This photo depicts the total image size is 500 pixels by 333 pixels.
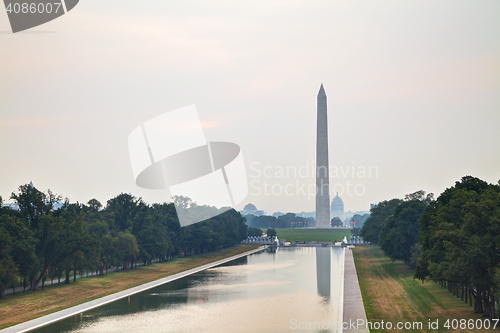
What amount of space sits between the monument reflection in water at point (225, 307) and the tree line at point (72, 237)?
10.6 metres

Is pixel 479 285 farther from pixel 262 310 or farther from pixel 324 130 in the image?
pixel 324 130

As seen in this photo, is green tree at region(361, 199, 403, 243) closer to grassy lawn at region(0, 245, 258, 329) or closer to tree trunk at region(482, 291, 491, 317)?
grassy lawn at region(0, 245, 258, 329)

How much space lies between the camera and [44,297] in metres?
52.4

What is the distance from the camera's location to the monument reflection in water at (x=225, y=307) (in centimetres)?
3872

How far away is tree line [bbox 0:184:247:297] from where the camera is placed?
54.0 meters

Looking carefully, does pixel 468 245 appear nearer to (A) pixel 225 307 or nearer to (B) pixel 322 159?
(A) pixel 225 307

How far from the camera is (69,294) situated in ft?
179

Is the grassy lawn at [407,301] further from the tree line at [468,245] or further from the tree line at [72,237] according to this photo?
the tree line at [72,237]

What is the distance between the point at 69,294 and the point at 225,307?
17808mm

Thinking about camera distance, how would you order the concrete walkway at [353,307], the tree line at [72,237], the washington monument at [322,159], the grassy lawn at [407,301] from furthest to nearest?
the washington monument at [322,159] → the tree line at [72,237] → the grassy lawn at [407,301] → the concrete walkway at [353,307]

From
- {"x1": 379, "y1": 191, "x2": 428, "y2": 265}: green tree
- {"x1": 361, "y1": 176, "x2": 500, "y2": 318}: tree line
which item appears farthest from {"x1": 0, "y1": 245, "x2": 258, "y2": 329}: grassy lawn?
{"x1": 361, "y1": 176, "x2": 500, "y2": 318}: tree line

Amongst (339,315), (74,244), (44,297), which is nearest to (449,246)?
(339,315)

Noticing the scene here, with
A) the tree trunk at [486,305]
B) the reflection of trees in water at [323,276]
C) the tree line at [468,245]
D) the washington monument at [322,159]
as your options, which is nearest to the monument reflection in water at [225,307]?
the reflection of trees in water at [323,276]

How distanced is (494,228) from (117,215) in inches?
2464
